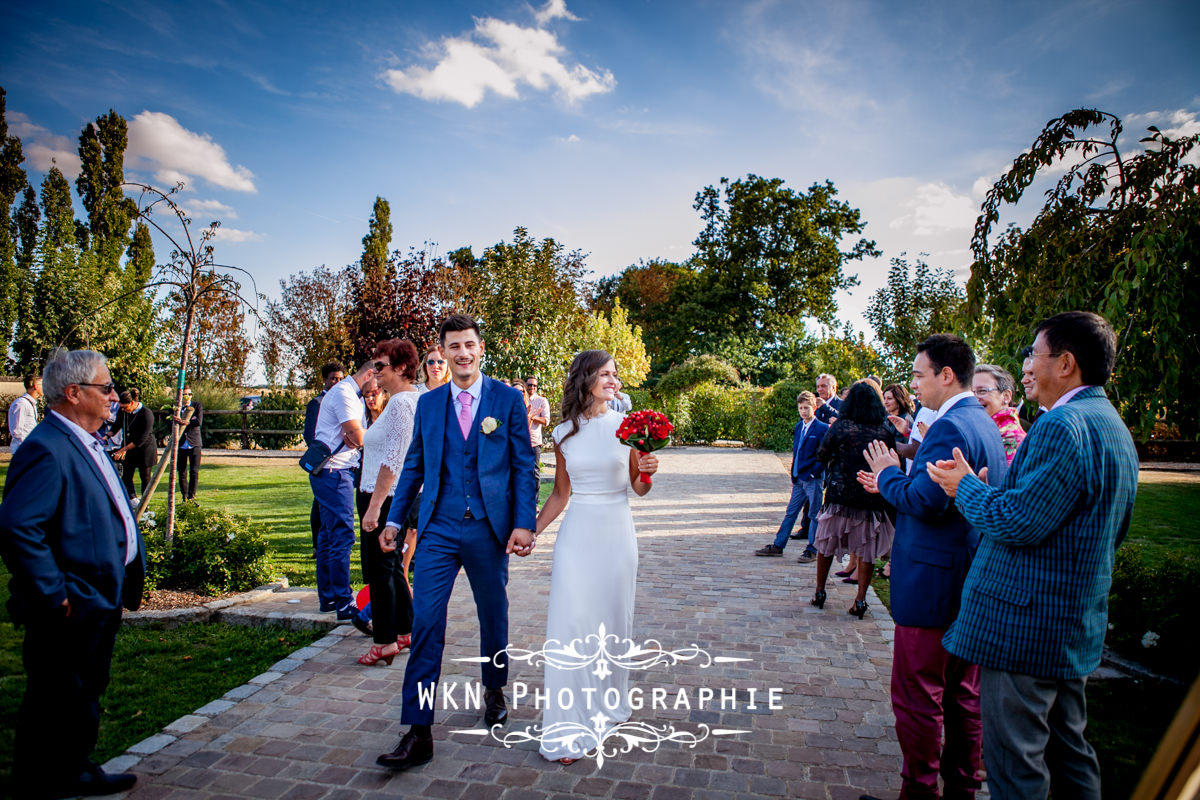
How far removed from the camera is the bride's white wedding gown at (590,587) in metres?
3.58

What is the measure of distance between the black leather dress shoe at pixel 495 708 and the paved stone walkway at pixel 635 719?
8cm

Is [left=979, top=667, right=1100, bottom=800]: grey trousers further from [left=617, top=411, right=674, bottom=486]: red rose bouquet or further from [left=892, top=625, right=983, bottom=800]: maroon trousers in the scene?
[left=617, top=411, right=674, bottom=486]: red rose bouquet

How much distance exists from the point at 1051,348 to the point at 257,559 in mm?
7000

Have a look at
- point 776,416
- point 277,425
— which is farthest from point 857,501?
point 277,425

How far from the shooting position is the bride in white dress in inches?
141

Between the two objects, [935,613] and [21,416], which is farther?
[21,416]

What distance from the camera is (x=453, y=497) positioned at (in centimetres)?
376

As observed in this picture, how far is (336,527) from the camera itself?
5676 millimetres

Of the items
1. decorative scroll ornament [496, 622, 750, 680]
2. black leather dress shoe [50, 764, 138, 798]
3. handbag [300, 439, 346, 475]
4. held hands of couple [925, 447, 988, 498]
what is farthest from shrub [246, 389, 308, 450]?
held hands of couple [925, 447, 988, 498]

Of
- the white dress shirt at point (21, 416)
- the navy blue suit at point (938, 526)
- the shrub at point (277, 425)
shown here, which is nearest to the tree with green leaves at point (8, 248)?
the white dress shirt at point (21, 416)

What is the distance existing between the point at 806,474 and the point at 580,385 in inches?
206

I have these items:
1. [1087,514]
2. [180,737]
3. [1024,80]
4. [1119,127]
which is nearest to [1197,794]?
[1087,514]

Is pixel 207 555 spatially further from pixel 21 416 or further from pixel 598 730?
pixel 598 730

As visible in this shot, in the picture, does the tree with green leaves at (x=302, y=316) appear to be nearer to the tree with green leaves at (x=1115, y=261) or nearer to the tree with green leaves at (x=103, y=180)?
the tree with green leaves at (x=103, y=180)
